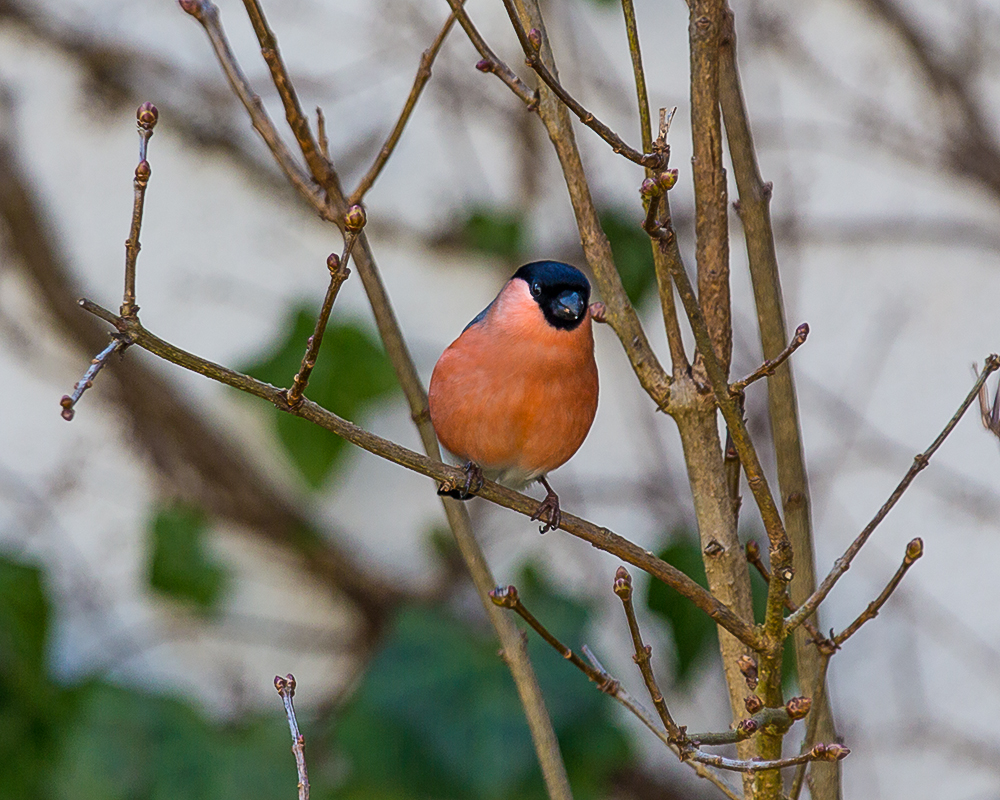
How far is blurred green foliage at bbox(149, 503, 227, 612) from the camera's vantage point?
1939 mm

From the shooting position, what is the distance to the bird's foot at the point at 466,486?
2.77 feet

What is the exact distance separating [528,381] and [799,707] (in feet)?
1.55

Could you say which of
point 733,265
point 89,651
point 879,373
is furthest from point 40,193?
point 879,373

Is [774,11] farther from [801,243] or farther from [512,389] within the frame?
[512,389]

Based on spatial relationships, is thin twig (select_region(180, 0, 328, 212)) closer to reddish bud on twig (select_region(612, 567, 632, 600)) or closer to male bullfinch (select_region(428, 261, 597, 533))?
male bullfinch (select_region(428, 261, 597, 533))

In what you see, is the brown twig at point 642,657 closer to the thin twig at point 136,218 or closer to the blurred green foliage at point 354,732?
the thin twig at point 136,218

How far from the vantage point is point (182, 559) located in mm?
1945

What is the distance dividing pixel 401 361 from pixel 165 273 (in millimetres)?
1175

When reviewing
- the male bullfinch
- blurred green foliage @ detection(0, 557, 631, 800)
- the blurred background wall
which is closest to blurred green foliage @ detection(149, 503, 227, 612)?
the blurred background wall

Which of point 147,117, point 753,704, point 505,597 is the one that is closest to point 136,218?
point 147,117

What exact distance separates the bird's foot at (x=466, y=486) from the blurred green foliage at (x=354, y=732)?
700mm

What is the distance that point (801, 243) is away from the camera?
6.80 ft

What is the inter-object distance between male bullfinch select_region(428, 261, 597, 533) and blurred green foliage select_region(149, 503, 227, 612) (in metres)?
0.97

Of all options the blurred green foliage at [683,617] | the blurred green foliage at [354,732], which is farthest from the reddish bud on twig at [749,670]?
the blurred green foliage at [683,617]
